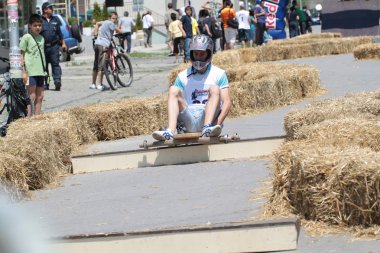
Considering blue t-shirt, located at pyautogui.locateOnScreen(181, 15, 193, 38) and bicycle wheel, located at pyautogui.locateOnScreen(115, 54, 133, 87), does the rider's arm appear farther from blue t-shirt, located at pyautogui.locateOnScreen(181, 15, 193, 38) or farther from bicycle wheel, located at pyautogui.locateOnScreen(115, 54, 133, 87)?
blue t-shirt, located at pyautogui.locateOnScreen(181, 15, 193, 38)

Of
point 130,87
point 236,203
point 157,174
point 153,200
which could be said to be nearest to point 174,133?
point 157,174

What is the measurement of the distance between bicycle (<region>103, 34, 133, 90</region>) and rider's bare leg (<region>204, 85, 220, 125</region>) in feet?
34.3

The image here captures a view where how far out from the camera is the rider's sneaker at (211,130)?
30.3 ft

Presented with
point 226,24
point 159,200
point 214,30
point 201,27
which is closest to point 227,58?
point 214,30

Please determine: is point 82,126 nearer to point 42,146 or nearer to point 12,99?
point 12,99

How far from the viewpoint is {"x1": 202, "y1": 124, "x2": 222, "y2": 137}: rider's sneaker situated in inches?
364

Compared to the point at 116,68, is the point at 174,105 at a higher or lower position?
higher

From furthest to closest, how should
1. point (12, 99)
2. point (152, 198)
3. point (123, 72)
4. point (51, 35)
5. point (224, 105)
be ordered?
point (123, 72) < point (51, 35) < point (12, 99) < point (224, 105) < point (152, 198)

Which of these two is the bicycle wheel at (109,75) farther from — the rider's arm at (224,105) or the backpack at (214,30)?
the rider's arm at (224,105)

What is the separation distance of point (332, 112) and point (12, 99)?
5699 millimetres

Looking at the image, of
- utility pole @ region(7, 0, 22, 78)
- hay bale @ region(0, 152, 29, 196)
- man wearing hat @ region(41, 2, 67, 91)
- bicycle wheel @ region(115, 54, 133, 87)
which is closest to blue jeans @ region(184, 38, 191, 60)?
bicycle wheel @ region(115, 54, 133, 87)

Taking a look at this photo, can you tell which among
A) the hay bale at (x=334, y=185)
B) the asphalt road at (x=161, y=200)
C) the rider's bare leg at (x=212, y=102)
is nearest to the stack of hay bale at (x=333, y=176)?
the hay bale at (x=334, y=185)

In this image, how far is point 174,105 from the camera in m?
9.52

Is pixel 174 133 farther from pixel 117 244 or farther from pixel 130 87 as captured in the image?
pixel 130 87
